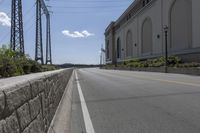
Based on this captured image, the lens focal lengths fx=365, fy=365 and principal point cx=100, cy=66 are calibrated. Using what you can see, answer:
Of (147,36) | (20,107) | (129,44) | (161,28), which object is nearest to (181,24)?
(161,28)

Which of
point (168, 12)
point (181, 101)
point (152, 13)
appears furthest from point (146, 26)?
point (181, 101)

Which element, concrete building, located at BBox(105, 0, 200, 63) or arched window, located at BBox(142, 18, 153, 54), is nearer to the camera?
concrete building, located at BBox(105, 0, 200, 63)

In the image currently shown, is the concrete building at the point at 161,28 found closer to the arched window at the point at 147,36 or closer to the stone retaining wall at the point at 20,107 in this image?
the arched window at the point at 147,36

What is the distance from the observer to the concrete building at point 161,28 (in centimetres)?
5747

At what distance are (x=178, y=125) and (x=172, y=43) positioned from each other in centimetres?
6112

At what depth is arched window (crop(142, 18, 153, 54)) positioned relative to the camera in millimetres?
85625

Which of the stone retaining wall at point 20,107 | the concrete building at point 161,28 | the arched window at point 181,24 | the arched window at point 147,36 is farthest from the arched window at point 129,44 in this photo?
the stone retaining wall at point 20,107

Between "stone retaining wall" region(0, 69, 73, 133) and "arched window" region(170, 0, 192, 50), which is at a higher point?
"arched window" region(170, 0, 192, 50)

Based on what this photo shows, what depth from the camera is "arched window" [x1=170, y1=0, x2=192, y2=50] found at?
6091cm

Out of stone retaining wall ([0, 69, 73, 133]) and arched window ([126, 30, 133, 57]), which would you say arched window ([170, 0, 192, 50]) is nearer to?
arched window ([126, 30, 133, 57])

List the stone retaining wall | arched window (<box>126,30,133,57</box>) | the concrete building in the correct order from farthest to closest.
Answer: arched window (<box>126,30,133,57</box>) < the concrete building < the stone retaining wall

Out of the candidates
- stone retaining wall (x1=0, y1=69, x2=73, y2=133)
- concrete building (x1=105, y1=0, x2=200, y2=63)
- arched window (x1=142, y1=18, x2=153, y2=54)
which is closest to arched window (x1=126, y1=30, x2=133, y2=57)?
concrete building (x1=105, y1=0, x2=200, y2=63)

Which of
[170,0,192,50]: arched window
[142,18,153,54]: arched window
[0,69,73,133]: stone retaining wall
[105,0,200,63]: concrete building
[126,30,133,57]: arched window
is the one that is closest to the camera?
[0,69,73,133]: stone retaining wall

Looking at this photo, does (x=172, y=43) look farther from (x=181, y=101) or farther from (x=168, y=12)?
(x=181, y=101)
